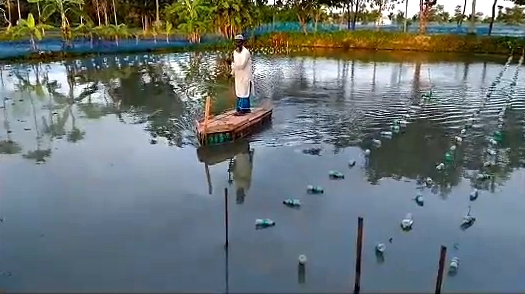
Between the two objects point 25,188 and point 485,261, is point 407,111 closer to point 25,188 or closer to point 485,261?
point 485,261

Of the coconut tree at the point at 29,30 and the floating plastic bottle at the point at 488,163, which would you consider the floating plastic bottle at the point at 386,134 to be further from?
the coconut tree at the point at 29,30

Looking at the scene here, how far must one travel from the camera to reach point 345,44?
23578 mm

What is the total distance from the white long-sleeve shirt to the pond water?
83 centimetres

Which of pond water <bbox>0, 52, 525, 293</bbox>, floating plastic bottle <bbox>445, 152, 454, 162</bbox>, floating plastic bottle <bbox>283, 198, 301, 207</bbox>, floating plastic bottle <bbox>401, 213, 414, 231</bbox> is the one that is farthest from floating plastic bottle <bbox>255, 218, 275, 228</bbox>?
floating plastic bottle <bbox>445, 152, 454, 162</bbox>

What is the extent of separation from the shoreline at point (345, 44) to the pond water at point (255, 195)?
393 inches

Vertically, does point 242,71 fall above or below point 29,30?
below

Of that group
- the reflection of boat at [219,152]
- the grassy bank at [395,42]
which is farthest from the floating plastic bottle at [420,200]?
the grassy bank at [395,42]

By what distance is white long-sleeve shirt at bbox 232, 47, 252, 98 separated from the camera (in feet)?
25.6

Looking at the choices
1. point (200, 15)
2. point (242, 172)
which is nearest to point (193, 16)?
point (200, 15)

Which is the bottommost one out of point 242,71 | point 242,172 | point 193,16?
point 242,172

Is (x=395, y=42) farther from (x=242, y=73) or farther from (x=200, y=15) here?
(x=242, y=73)

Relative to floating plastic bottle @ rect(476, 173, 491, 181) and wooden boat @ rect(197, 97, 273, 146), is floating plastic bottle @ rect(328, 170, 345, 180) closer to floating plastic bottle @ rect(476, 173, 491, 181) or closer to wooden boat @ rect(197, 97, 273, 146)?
floating plastic bottle @ rect(476, 173, 491, 181)

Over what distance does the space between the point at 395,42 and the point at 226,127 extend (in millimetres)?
17263

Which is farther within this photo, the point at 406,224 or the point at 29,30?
the point at 29,30
